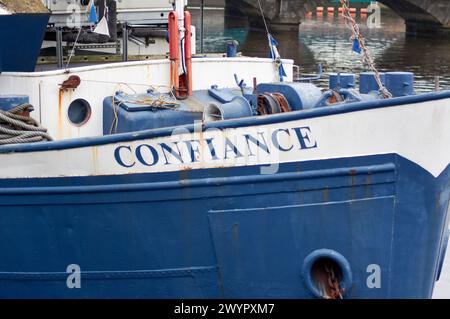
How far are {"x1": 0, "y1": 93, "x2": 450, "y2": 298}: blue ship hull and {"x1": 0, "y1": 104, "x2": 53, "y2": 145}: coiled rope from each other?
220mm

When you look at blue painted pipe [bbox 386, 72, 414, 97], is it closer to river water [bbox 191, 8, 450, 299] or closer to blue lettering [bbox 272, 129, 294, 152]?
blue lettering [bbox 272, 129, 294, 152]

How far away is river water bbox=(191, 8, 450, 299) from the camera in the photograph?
36875 mm

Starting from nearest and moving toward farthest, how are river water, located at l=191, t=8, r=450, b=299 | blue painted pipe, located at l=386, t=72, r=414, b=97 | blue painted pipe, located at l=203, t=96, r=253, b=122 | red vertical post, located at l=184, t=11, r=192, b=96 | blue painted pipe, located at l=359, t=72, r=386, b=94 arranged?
1. blue painted pipe, located at l=203, t=96, r=253, b=122
2. blue painted pipe, located at l=386, t=72, r=414, b=97
3. blue painted pipe, located at l=359, t=72, r=386, b=94
4. red vertical post, located at l=184, t=11, r=192, b=96
5. river water, located at l=191, t=8, r=450, b=299

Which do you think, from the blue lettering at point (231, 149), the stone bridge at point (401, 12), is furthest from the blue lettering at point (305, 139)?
the stone bridge at point (401, 12)

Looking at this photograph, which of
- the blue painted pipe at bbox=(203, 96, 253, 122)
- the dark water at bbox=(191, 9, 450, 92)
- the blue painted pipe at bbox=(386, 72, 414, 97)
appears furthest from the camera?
the dark water at bbox=(191, 9, 450, 92)

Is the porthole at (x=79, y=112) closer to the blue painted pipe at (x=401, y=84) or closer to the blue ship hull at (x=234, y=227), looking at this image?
the blue ship hull at (x=234, y=227)

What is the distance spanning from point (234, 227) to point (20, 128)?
2.13 meters

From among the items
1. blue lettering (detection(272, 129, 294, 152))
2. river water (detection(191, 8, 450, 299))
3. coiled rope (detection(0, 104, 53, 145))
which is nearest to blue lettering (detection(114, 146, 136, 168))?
coiled rope (detection(0, 104, 53, 145))

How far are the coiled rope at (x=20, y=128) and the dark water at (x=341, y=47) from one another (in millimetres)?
21979

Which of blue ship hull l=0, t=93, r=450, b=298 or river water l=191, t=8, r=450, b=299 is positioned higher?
river water l=191, t=8, r=450, b=299

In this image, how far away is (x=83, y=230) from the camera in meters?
7.70

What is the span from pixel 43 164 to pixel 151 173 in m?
0.94

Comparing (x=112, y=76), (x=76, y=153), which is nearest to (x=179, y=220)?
(x=76, y=153)

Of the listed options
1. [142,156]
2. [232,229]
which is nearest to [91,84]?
[142,156]
